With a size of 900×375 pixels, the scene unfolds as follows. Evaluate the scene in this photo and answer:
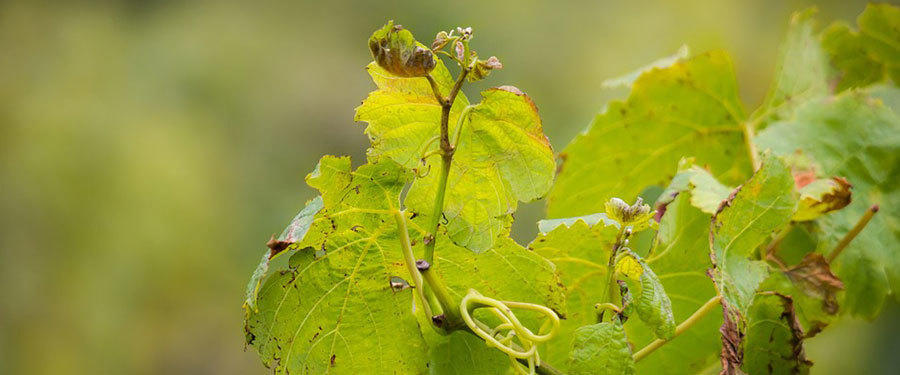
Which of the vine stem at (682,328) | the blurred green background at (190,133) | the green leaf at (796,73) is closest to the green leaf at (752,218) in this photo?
the vine stem at (682,328)

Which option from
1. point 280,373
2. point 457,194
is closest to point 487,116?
point 457,194

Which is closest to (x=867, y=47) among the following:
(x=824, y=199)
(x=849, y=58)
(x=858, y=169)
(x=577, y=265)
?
(x=849, y=58)

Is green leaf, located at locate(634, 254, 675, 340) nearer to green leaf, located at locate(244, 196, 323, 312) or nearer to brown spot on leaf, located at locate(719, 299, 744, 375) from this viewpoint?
brown spot on leaf, located at locate(719, 299, 744, 375)

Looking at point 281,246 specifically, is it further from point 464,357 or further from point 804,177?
point 804,177

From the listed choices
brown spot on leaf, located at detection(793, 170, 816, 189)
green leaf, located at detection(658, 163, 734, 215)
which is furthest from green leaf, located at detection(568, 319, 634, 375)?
brown spot on leaf, located at detection(793, 170, 816, 189)

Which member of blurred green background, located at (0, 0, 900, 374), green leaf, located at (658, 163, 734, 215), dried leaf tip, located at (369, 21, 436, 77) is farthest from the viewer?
blurred green background, located at (0, 0, 900, 374)

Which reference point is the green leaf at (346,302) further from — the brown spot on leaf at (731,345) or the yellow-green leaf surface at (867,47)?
the yellow-green leaf surface at (867,47)
